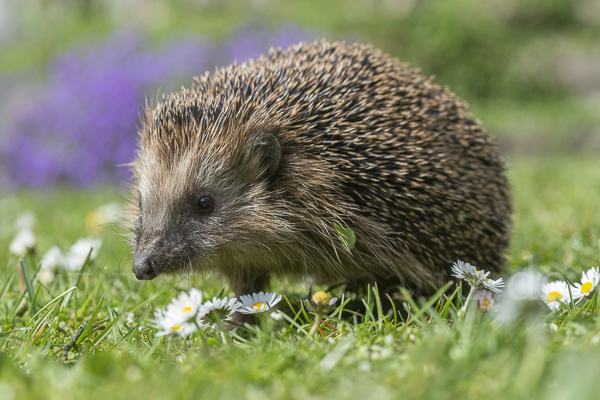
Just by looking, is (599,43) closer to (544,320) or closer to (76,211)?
(76,211)

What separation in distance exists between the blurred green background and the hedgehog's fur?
29.4ft

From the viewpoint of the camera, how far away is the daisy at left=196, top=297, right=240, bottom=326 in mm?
2594

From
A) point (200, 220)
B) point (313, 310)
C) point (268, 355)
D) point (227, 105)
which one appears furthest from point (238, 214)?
point (268, 355)

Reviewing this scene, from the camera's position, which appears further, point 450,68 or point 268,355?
point 450,68

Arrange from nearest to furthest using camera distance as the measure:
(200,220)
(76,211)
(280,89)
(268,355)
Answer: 1. (268,355)
2. (200,220)
3. (280,89)
4. (76,211)

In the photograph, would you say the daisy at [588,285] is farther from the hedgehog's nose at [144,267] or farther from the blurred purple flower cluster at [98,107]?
the blurred purple flower cluster at [98,107]

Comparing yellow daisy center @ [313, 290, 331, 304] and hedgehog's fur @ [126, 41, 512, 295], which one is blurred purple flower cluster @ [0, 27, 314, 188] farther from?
yellow daisy center @ [313, 290, 331, 304]

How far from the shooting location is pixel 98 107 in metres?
10.6

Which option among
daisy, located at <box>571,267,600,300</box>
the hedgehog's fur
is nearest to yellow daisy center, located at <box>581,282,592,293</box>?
daisy, located at <box>571,267,600,300</box>

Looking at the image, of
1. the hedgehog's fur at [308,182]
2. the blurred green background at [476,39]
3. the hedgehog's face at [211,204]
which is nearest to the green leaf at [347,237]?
the hedgehog's fur at [308,182]

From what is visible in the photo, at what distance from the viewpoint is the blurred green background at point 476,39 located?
43.9 feet

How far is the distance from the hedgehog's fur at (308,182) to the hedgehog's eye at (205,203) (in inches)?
1.1

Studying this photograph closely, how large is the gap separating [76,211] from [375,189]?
4984 mm

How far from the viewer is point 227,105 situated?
350 centimetres
